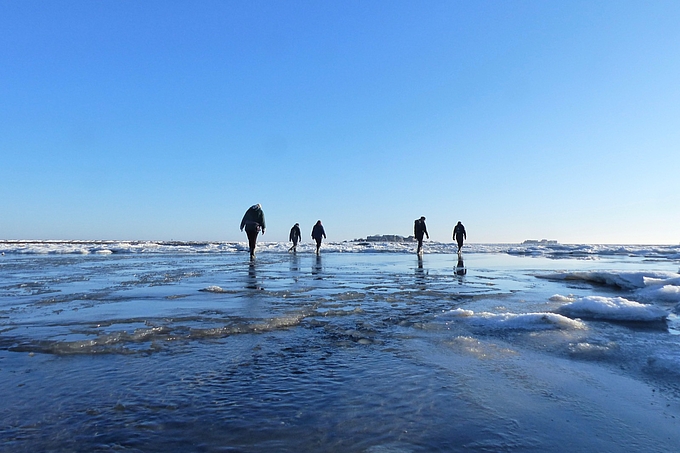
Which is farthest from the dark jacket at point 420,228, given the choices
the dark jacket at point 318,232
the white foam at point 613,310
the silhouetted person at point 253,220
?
the white foam at point 613,310

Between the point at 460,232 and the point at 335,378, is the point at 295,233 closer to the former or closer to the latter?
the point at 460,232

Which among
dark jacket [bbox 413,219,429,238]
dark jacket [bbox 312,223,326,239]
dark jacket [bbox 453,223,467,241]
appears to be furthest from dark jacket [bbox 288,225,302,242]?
dark jacket [bbox 453,223,467,241]

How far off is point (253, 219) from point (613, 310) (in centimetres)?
1313

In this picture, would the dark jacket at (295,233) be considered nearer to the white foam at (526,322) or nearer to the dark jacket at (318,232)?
the dark jacket at (318,232)

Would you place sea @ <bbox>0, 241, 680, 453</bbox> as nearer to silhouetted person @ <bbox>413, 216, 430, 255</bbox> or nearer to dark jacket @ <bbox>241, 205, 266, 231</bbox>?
dark jacket @ <bbox>241, 205, 266, 231</bbox>

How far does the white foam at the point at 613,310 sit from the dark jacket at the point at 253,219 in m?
12.5

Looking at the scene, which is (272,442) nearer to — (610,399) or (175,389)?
(175,389)

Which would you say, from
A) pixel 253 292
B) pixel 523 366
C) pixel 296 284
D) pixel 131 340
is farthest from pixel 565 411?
pixel 296 284

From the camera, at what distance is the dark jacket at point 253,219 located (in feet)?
52.6

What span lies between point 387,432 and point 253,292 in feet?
16.8

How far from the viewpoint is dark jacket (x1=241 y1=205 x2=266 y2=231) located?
1605cm

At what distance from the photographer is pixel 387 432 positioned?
1.90 m

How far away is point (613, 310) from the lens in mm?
4762

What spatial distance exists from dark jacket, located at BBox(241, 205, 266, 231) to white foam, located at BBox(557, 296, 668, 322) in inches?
490
